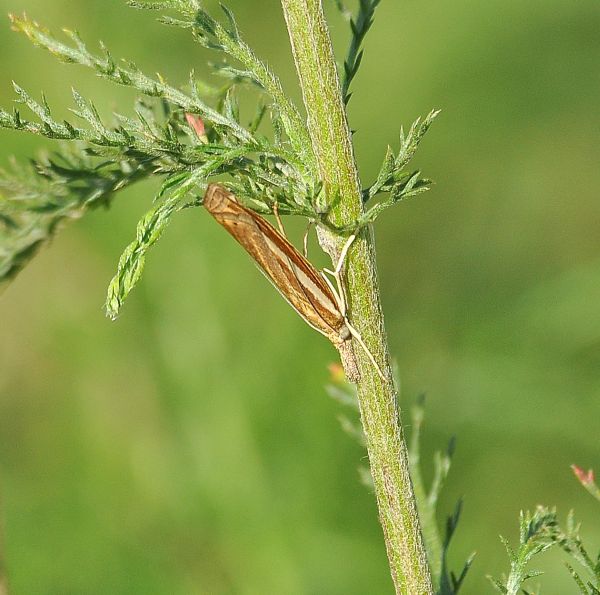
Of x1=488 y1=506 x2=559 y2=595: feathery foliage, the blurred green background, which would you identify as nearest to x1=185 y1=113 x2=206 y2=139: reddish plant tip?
x1=488 y1=506 x2=559 y2=595: feathery foliage

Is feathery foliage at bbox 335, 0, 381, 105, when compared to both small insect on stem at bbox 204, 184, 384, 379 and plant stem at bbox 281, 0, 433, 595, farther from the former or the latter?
small insect on stem at bbox 204, 184, 384, 379

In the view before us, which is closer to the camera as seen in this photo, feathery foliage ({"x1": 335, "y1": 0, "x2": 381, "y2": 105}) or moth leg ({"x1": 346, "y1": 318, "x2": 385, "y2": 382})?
moth leg ({"x1": 346, "y1": 318, "x2": 385, "y2": 382})

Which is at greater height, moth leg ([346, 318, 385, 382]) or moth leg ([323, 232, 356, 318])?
moth leg ([323, 232, 356, 318])

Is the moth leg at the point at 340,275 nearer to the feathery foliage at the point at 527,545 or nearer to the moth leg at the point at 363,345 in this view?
the moth leg at the point at 363,345

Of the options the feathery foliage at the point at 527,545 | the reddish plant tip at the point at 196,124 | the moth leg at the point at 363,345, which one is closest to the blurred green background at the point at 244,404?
A: the feathery foliage at the point at 527,545

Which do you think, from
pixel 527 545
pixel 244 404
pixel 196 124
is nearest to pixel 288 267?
pixel 196 124

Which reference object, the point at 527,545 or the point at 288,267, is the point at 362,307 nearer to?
the point at 288,267
